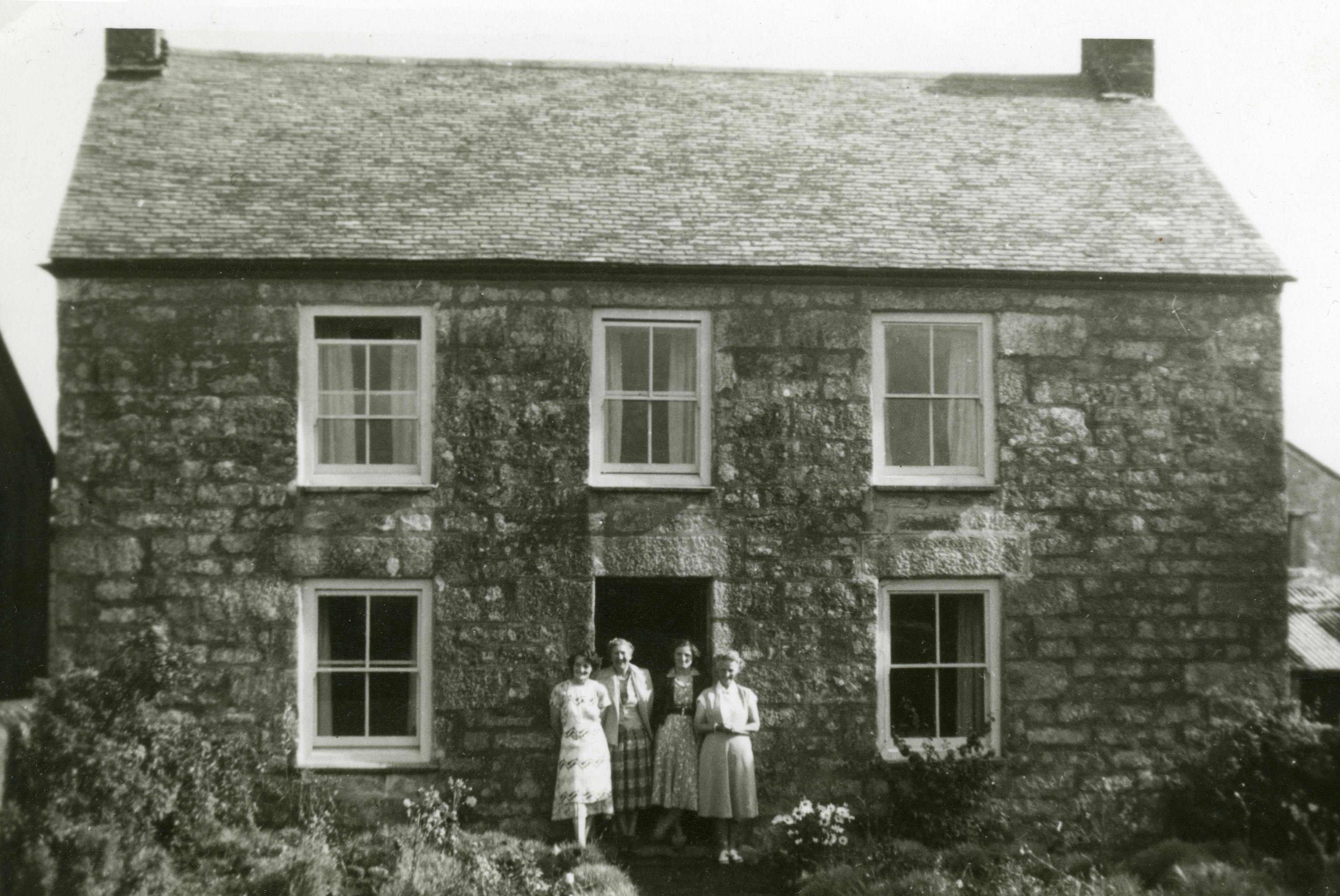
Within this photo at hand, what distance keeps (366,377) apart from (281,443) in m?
0.94

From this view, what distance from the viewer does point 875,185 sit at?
11859 mm

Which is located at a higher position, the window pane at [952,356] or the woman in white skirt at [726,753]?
the window pane at [952,356]

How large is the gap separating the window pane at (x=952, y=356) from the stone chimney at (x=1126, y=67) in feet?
14.5

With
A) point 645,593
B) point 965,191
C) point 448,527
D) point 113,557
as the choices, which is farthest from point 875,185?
point 113,557

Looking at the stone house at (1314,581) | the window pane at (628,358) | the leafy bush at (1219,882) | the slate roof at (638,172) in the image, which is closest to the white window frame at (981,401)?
the slate roof at (638,172)

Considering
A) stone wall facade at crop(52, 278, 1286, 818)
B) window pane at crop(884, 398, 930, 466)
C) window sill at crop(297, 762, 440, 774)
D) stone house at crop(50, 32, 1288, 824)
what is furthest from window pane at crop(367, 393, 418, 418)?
window pane at crop(884, 398, 930, 466)

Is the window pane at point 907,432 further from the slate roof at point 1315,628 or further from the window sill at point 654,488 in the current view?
the slate roof at point 1315,628

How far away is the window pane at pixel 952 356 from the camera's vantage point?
437 inches

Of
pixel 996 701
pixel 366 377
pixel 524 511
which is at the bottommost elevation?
pixel 996 701

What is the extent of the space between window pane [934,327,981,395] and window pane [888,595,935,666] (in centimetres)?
195

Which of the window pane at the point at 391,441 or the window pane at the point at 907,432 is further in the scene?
the window pane at the point at 907,432

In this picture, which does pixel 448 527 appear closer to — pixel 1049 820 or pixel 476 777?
pixel 476 777

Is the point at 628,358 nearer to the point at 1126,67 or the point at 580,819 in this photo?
the point at 580,819

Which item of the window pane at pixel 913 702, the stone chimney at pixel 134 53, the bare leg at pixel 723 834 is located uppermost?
the stone chimney at pixel 134 53
